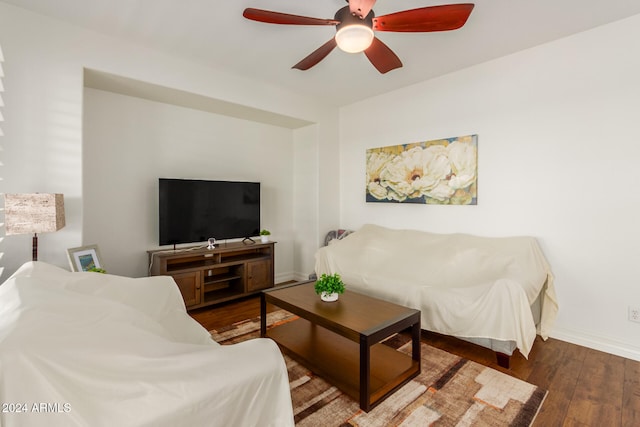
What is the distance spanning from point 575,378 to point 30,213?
12.7 feet

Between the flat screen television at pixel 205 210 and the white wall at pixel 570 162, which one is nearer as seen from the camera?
the white wall at pixel 570 162

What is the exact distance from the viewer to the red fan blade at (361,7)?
168 centimetres

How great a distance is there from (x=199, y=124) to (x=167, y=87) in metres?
0.80

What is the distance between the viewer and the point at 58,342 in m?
0.91

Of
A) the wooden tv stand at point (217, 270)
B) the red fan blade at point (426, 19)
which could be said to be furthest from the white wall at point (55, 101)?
the red fan blade at point (426, 19)

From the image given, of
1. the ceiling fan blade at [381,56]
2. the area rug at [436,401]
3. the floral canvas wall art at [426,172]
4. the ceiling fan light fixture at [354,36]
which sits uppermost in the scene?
the ceiling fan blade at [381,56]

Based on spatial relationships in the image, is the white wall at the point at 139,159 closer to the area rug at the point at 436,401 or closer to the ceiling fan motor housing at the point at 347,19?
the area rug at the point at 436,401

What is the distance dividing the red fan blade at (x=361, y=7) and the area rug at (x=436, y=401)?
2286 mm

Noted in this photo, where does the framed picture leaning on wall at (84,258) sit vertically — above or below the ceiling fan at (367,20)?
below

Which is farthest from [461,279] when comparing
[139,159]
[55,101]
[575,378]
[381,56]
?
[55,101]

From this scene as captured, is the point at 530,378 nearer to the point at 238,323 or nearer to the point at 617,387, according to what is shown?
the point at 617,387

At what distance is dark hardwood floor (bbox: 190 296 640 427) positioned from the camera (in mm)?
1748

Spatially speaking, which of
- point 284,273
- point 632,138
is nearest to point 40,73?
point 284,273

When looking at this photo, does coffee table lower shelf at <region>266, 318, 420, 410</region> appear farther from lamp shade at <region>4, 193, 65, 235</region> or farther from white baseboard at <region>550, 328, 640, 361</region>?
lamp shade at <region>4, 193, 65, 235</region>
